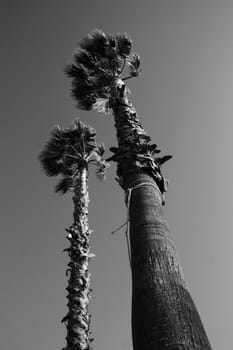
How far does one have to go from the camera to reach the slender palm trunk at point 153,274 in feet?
6.70

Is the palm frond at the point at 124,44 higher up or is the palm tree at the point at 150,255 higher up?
the palm frond at the point at 124,44

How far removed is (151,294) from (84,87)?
324 inches

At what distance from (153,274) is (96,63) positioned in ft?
25.3

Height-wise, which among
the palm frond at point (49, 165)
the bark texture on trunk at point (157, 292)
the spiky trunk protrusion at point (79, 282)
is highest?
the palm frond at point (49, 165)

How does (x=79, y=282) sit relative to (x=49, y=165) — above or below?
below

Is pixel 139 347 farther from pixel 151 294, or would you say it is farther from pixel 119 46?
pixel 119 46

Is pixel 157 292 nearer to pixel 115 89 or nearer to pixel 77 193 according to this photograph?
pixel 115 89

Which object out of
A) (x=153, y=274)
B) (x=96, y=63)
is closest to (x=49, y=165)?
(x=96, y=63)

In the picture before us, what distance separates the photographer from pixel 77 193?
11633mm

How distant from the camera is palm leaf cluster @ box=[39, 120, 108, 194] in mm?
14427

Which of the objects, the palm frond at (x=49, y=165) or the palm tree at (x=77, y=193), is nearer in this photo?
the palm tree at (x=77, y=193)

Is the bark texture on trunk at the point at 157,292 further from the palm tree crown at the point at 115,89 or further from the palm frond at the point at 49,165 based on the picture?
the palm frond at the point at 49,165

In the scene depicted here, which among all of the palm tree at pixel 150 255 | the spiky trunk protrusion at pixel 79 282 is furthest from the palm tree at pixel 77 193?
the palm tree at pixel 150 255

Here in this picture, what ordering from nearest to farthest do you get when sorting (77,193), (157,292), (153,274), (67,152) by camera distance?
(157,292) → (153,274) → (77,193) → (67,152)
